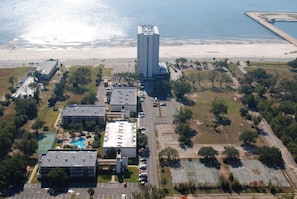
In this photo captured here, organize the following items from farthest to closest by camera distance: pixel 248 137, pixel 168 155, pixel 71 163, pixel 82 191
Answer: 1. pixel 248 137
2. pixel 168 155
3. pixel 71 163
4. pixel 82 191

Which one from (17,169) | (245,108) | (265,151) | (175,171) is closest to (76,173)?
Answer: (17,169)

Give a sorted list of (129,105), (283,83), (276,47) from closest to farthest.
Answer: (129,105) < (283,83) < (276,47)

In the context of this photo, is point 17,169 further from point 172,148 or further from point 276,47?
point 276,47

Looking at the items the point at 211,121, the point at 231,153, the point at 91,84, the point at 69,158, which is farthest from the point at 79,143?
the point at 91,84

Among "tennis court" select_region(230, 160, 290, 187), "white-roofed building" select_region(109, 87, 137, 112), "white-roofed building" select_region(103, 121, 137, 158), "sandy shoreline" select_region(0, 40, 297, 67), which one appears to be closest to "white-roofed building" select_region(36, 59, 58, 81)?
A: "sandy shoreline" select_region(0, 40, 297, 67)

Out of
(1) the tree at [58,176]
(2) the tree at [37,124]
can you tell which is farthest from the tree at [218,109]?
(1) the tree at [58,176]

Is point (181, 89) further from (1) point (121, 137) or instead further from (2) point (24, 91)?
(2) point (24, 91)

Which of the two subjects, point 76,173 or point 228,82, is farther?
point 228,82

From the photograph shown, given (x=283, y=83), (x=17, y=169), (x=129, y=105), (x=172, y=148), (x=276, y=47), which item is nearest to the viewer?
(x=17, y=169)
